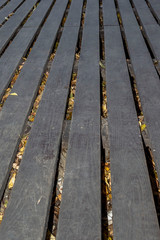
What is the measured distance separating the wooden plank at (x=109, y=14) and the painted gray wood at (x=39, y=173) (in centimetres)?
119

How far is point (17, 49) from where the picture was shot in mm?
2150

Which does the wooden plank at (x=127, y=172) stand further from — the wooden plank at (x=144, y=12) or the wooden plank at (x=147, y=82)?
the wooden plank at (x=144, y=12)

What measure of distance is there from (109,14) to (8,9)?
1320mm

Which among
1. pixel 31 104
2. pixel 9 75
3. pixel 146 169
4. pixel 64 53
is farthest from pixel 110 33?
pixel 146 169

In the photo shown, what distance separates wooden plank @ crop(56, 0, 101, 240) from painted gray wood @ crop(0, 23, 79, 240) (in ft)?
0.24

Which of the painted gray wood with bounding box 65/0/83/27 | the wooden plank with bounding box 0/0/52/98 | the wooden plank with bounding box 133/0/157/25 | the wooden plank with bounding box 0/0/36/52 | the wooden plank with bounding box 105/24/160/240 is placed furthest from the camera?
the painted gray wood with bounding box 65/0/83/27

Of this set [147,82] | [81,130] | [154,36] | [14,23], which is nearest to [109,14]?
[154,36]

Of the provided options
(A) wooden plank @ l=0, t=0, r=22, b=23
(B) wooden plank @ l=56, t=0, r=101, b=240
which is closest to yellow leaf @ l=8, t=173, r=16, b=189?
(B) wooden plank @ l=56, t=0, r=101, b=240

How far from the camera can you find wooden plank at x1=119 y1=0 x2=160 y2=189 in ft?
4.08

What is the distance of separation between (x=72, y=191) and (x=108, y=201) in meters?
0.16

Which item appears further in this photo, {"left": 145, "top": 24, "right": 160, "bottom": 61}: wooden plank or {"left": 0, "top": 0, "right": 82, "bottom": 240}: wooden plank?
{"left": 145, "top": 24, "right": 160, "bottom": 61}: wooden plank

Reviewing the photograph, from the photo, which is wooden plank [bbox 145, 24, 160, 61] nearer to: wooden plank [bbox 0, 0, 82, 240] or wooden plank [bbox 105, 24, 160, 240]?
wooden plank [bbox 105, 24, 160, 240]

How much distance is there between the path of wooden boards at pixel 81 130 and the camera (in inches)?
35.4

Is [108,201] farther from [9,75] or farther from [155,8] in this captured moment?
[155,8]
